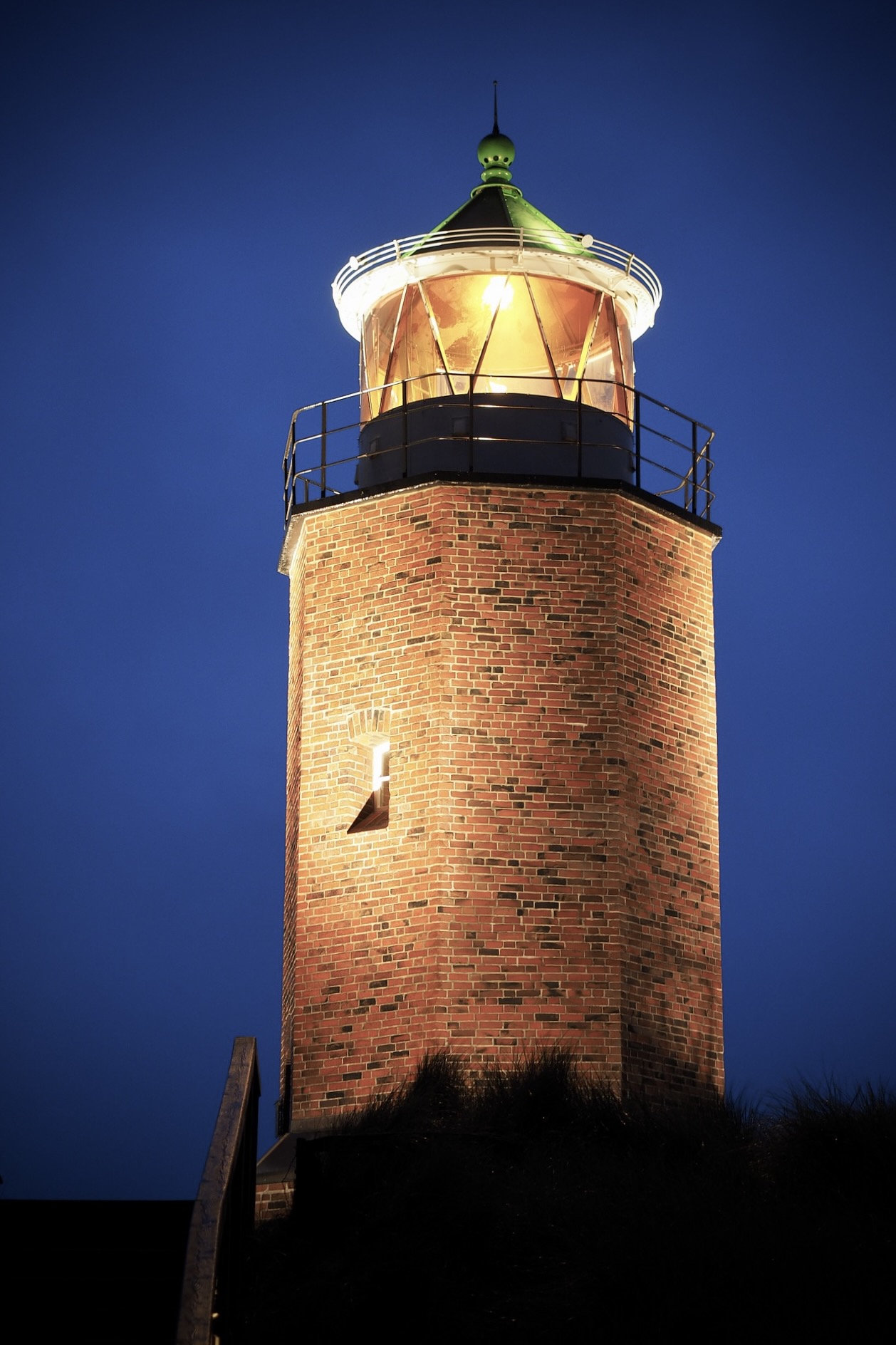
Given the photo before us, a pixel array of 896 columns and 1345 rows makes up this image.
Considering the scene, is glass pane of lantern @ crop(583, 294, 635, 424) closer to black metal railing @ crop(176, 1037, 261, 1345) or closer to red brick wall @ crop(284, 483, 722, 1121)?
red brick wall @ crop(284, 483, 722, 1121)

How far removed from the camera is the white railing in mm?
16672

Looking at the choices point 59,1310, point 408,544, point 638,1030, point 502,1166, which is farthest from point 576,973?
point 59,1310

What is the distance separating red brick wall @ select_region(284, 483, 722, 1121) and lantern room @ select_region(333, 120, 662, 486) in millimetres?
619

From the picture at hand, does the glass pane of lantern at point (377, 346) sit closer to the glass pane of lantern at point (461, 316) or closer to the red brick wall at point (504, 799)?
the glass pane of lantern at point (461, 316)

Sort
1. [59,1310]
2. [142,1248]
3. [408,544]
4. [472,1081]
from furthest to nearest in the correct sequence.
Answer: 1. [408,544]
2. [472,1081]
3. [142,1248]
4. [59,1310]

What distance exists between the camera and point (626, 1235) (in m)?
10.5

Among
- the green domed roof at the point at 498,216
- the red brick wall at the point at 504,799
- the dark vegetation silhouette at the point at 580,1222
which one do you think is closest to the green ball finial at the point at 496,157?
the green domed roof at the point at 498,216

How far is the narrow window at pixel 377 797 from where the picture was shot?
51.9 feet

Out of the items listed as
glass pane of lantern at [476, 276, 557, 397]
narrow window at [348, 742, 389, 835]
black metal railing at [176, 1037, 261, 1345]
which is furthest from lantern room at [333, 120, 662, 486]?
black metal railing at [176, 1037, 261, 1345]

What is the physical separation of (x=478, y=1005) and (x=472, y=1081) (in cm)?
57

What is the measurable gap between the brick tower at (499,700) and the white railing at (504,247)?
0.03m

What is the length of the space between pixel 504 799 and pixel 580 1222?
477 centimetres

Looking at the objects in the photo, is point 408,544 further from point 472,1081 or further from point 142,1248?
point 142,1248

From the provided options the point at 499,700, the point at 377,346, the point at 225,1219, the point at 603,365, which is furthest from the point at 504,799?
the point at 225,1219
